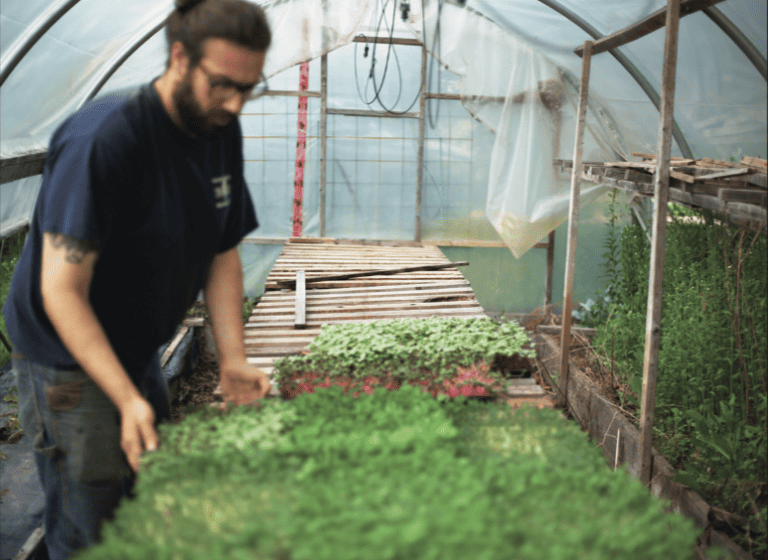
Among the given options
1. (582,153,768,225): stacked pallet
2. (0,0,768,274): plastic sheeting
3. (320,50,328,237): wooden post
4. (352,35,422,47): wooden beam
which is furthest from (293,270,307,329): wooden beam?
(352,35,422,47): wooden beam

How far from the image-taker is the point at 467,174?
26.2ft

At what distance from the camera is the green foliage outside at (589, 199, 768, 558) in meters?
3.22

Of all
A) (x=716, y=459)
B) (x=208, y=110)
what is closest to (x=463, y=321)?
(x=716, y=459)

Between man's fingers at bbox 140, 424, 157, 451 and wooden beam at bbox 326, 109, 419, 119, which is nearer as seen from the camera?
man's fingers at bbox 140, 424, 157, 451

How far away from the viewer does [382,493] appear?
1360mm

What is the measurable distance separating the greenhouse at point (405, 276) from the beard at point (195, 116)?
0.06 feet

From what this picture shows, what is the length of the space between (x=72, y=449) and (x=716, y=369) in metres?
3.44

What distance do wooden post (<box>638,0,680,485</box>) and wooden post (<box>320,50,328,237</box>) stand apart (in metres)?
4.99

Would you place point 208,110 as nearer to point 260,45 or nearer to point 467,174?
point 260,45

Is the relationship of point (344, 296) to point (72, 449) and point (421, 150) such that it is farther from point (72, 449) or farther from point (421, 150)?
point (72, 449)

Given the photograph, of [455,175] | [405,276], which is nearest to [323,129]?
[455,175]

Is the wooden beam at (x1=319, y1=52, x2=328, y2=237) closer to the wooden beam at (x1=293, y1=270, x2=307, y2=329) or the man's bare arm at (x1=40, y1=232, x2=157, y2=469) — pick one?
the wooden beam at (x1=293, y1=270, x2=307, y2=329)

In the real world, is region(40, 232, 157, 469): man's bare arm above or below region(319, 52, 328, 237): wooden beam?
below

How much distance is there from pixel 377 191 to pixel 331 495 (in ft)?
22.7
